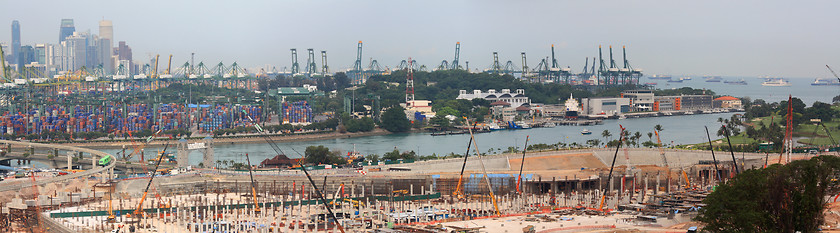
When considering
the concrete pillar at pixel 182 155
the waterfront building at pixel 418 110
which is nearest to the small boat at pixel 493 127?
the waterfront building at pixel 418 110

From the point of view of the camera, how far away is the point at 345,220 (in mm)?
12102

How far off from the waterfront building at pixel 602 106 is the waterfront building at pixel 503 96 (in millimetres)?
2468

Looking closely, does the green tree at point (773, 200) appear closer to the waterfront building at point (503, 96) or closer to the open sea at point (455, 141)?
the open sea at point (455, 141)

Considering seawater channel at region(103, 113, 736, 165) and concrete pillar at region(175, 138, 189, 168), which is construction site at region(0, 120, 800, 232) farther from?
seawater channel at region(103, 113, 736, 165)

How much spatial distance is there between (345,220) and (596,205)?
152 inches

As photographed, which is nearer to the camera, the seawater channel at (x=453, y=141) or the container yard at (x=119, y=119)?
the seawater channel at (x=453, y=141)

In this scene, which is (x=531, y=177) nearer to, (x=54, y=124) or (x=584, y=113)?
(x=54, y=124)

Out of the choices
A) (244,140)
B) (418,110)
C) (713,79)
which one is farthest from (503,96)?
(713,79)

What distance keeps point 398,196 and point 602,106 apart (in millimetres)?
27050

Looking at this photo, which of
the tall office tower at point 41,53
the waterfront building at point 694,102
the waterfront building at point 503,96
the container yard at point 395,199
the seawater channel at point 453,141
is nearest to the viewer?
the container yard at point 395,199

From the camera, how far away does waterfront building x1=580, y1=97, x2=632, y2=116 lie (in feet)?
133

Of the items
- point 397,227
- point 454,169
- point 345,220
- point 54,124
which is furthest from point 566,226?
point 54,124

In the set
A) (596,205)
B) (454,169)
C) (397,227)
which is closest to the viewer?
(397,227)

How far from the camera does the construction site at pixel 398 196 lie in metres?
11.9
